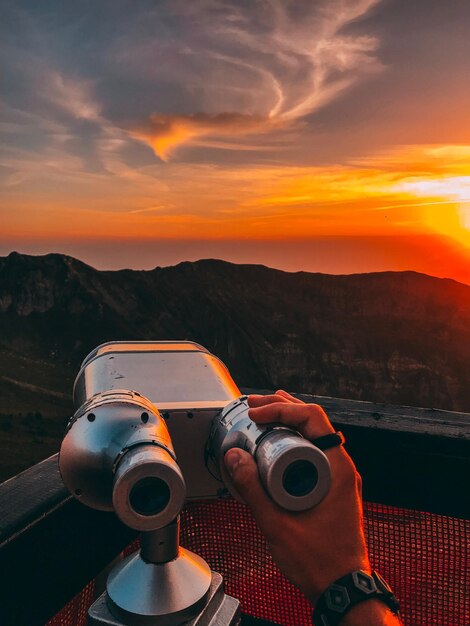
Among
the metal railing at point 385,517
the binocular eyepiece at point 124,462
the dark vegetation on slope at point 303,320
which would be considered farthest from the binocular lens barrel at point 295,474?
the dark vegetation on slope at point 303,320

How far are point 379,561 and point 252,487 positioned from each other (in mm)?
1717

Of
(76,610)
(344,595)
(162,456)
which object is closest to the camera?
(162,456)

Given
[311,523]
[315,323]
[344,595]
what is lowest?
[315,323]

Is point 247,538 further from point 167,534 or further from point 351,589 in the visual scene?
point 351,589

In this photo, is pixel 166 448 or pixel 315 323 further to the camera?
pixel 315 323

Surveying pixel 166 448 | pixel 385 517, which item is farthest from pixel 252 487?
pixel 385 517

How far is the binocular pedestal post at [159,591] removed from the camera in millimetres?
1595

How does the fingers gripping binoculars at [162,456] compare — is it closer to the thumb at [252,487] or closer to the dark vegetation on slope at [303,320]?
the thumb at [252,487]

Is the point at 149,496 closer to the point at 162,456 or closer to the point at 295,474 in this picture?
the point at 162,456

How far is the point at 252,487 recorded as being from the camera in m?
1.27

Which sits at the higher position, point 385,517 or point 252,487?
Result: point 252,487

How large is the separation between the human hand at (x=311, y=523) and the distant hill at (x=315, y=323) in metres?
39.6

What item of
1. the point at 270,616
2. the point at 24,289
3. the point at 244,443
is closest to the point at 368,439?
the point at 270,616

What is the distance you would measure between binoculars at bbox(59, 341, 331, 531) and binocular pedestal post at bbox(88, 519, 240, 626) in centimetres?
19
